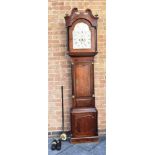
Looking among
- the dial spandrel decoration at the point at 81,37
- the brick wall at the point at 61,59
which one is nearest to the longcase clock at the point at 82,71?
the dial spandrel decoration at the point at 81,37

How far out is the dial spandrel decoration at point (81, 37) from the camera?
10.8 feet

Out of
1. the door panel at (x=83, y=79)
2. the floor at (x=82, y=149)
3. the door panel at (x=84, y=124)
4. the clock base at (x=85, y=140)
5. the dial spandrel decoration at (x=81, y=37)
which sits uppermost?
the dial spandrel decoration at (x=81, y=37)

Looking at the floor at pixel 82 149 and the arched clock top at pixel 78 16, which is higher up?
the arched clock top at pixel 78 16

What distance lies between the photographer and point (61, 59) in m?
3.52

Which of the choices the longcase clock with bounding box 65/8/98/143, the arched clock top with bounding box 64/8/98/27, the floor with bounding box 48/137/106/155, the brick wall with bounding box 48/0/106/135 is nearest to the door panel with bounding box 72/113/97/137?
the longcase clock with bounding box 65/8/98/143

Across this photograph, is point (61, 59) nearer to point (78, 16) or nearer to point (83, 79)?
point (83, 79)

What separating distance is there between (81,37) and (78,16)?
0.28m

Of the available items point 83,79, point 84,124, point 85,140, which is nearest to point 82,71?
point 83,79

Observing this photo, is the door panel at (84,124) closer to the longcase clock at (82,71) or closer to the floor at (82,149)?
the longcase clock at (82,71)

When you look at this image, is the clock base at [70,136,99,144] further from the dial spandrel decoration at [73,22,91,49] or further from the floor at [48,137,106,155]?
the dial spandrel decoration at [73,22,91,49]
